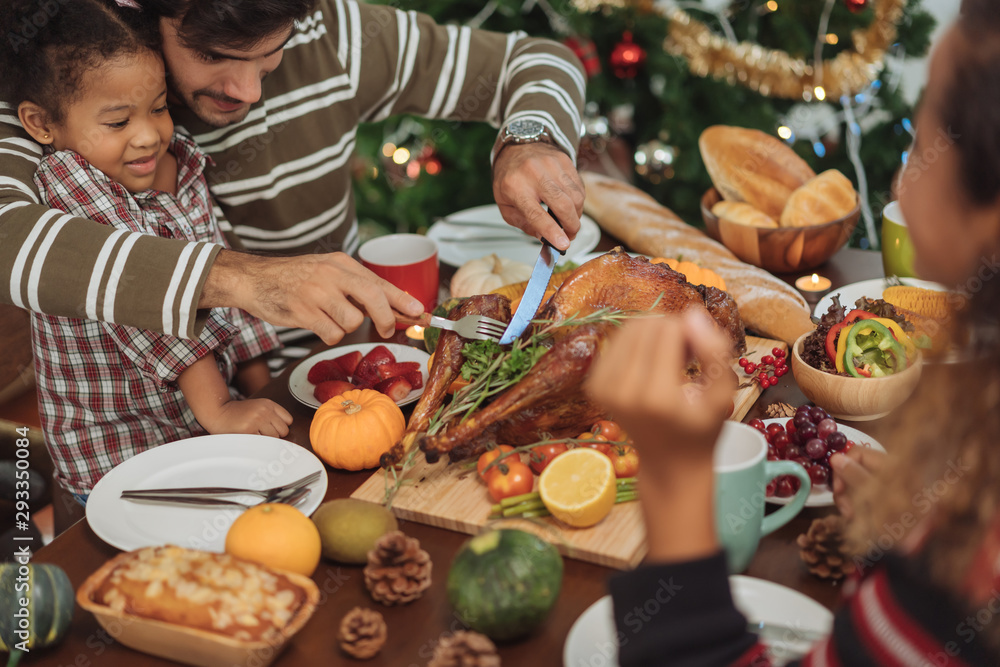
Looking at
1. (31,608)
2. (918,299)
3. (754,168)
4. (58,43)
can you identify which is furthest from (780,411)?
Result: (58,43)

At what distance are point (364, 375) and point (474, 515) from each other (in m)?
0.49

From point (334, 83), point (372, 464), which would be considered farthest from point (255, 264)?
point (334, 83)

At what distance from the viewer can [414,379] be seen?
5.34ft

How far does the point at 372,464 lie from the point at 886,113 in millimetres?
3065

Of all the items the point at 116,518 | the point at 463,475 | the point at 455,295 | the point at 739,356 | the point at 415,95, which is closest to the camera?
the point at 116,518

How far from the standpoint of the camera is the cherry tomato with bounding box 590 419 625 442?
1358 millimetres

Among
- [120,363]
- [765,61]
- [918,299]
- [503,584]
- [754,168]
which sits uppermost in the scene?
[765,61]

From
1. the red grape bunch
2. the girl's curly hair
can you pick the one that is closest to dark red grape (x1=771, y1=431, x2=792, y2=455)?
the red grape bunch

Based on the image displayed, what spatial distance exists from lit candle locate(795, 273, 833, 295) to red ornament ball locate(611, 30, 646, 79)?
1.61 metres

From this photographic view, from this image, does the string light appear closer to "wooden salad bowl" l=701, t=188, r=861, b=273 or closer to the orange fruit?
"wooden salad bowl" l=701, t=188, r=861, b=273

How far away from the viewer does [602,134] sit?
343cm

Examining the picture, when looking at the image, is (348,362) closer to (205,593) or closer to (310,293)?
(310,293)

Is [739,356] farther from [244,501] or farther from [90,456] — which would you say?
[90,456]

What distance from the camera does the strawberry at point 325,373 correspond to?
166cm
